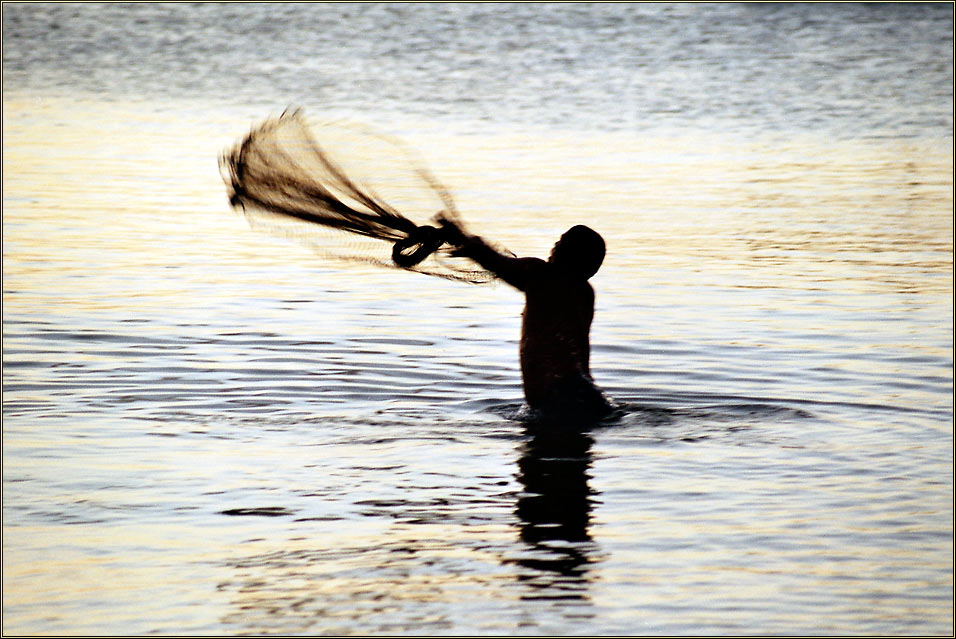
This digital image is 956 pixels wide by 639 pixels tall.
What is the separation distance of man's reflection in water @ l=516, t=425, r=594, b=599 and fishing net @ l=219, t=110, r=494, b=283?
1159 mm

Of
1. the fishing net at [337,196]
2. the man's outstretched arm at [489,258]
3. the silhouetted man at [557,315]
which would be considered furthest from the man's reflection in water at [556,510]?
the fishing net at [337,196]

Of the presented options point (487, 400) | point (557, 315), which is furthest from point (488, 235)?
point (557, 315)

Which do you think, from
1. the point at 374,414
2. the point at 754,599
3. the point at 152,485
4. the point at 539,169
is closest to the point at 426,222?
the point at 374,414

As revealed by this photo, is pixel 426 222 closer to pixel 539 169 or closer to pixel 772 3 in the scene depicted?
pixel 539 169

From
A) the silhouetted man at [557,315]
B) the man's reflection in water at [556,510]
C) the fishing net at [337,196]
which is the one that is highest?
the fishing net at [337,196]

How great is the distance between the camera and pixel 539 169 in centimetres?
2330

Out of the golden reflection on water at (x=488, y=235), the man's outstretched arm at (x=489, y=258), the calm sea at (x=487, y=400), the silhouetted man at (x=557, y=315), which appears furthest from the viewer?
the silhouetted man at (x=557, y=315)

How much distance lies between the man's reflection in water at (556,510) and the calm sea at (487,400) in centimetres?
3

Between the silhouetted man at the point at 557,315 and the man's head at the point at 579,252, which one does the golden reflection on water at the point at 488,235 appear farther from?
the man's head at the point at 579,252

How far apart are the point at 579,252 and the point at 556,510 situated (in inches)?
81.5

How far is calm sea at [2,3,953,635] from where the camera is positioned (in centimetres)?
711

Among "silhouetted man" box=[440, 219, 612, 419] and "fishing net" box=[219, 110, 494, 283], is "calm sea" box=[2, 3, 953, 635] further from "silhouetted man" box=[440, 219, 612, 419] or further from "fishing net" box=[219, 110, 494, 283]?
"fishing net" box=[219, 110, 494, 283]

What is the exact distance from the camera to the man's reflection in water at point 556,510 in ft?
23.6

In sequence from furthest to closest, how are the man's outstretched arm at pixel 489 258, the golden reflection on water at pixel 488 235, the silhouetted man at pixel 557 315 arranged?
1. the silhouetted man at pixel 557 315
2. the man's outstretched arm at pixel 489 258
3. the golden reflection on water at pixel 488 235
